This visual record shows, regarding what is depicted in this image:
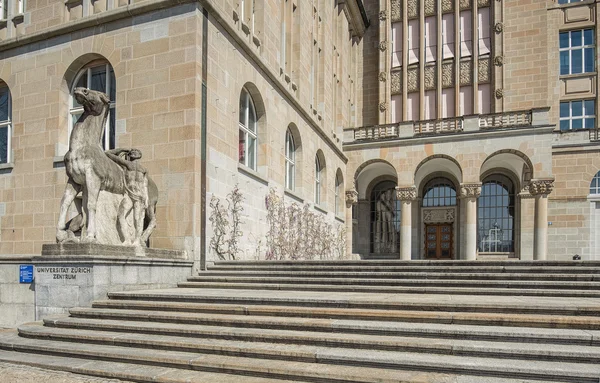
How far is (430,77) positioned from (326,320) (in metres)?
→ 23.7

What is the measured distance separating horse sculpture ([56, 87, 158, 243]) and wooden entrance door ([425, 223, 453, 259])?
68.7ft

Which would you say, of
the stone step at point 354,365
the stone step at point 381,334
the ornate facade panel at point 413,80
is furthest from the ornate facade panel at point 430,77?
the stone step at point 354,365

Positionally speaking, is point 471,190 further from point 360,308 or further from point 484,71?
point 360,308

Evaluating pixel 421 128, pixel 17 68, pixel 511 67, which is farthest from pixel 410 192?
pixel 17 68

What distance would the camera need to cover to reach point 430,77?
27531 mm


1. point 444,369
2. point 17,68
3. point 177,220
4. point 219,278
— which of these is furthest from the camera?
point 17,68

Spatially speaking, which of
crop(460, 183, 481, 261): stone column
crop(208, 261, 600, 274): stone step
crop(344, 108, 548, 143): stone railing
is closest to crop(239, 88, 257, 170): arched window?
crop(208, 261, 600, 274): stone step

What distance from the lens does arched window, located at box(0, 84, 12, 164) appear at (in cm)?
1437

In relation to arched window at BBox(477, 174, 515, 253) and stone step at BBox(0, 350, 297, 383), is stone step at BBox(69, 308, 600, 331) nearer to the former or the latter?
stone step at BBox(0, 350, 297, 383)

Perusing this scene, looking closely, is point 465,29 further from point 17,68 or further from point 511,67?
point 17,68

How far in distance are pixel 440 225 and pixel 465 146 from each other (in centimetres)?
639

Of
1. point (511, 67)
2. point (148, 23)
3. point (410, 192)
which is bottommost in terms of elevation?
point (410, 192)

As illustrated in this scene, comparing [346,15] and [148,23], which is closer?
[148,23]

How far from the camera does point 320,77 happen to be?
2194 centimetres
